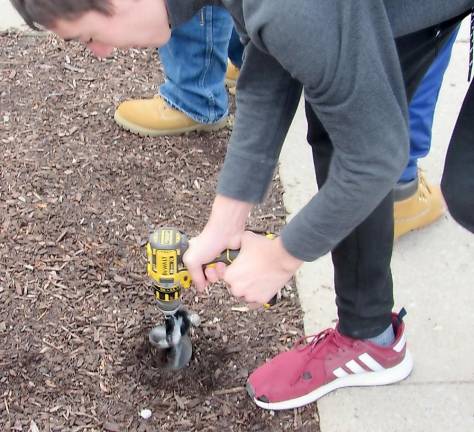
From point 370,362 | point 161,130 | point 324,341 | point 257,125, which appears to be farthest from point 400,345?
point 161,130

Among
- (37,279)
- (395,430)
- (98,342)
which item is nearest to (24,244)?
(37,279)

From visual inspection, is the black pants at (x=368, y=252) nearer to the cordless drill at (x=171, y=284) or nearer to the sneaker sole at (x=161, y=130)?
the cordless drill at (x=171, y=284)

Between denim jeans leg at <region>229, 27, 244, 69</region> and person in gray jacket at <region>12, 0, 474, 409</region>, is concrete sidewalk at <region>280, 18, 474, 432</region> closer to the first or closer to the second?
person in gray jacket at <region>12, 0, 474, 409</region>

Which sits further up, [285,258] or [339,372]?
[285,258]

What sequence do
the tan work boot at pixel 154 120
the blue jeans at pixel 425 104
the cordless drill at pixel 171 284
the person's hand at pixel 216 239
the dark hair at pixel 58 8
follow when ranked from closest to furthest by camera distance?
the dark hair at pixel 58 8 < the person's hand at pixel 216 239 < the cordless drill at pixel 171 284 < the blue jeans at pixel 425 104 < the tan work boot at pixel 154 120

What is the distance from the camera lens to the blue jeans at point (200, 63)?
3.09m

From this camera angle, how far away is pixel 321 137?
187 centimetres

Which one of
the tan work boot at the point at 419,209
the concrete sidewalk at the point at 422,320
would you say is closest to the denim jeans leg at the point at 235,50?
the concrete sidewalk at the point at 422,320

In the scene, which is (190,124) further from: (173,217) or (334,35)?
(334,35)

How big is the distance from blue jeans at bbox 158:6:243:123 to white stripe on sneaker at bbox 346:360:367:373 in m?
1.50

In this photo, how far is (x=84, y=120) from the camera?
3496 mm

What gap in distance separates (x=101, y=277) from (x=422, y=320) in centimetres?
115

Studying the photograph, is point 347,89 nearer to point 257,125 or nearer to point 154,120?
point 257,125

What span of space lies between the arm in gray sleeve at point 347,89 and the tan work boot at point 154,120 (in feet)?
6.42
